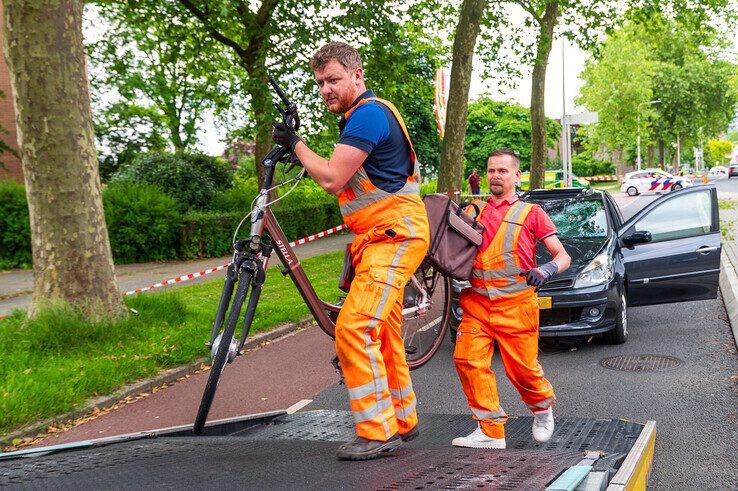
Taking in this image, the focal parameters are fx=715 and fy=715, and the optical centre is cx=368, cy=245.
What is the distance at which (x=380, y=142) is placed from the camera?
3.40 m

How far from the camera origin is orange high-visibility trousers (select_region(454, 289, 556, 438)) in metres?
3.89

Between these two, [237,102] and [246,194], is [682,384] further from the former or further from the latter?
[237,102]

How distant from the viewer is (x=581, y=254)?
748 centimetres

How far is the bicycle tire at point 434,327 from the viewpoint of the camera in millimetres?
Result: 5453

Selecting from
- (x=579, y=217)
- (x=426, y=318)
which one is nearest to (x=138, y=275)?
(x=579, y=217)

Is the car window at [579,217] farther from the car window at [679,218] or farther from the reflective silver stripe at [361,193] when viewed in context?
the reflective silver stripe at [361,193]

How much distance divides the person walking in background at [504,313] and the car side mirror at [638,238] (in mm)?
4189

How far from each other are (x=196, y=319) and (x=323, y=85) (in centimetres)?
602

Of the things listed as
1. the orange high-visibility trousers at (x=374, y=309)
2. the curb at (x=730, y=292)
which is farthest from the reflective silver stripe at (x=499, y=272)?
the curb at (x=730, y=292)

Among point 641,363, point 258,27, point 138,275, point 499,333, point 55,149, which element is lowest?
point 641,363

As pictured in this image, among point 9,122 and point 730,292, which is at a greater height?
point 9,122

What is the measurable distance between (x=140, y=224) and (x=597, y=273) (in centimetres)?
1284

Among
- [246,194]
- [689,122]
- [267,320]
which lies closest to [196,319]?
[267,320]

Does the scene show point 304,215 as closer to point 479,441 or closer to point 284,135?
point 479,441
